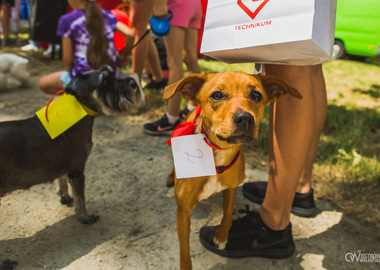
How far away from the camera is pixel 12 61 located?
4.54 meters

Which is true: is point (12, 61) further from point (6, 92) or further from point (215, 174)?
point (215, 174)

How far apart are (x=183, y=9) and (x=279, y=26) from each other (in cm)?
207

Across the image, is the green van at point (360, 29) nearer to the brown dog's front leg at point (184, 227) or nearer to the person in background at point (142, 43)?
the person in background at point (142, 43)

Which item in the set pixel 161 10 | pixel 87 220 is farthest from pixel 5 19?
pixel 87 220

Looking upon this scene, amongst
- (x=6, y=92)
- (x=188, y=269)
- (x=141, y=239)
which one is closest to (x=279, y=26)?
(x=188, y=269)

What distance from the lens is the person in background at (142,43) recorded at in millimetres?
3475

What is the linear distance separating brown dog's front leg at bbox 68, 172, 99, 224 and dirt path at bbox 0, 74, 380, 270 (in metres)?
0.05

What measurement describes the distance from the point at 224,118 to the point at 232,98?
126mm

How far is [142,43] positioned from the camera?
3.82 meters

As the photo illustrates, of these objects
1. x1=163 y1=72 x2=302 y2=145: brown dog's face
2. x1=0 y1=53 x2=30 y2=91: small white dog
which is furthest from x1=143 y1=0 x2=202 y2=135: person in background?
x1=0 y1=53 x2=30 y2=91: small white dog

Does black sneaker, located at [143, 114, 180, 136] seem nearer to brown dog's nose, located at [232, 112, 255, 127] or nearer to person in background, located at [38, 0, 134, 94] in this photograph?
person in background, located at [38, 0, 134, 94]

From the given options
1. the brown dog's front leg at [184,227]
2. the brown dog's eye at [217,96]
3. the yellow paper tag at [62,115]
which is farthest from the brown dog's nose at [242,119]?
the yellow paper tag at [62,115]

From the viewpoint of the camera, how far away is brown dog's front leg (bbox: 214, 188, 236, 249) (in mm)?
1854

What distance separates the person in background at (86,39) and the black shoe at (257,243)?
2.25m
